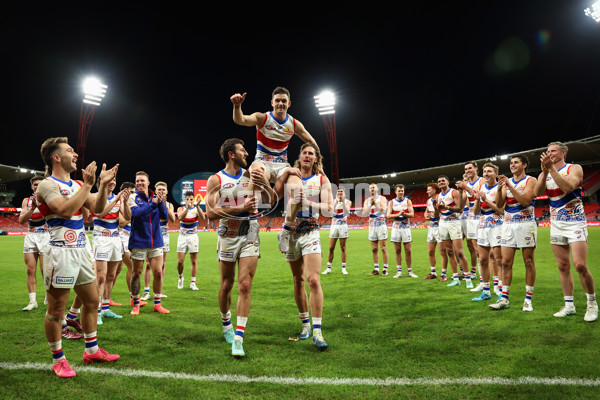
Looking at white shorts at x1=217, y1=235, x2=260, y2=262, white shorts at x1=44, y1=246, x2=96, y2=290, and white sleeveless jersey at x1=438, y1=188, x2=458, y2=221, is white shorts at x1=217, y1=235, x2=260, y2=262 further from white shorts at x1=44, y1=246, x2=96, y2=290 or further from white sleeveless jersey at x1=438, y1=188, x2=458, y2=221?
white sleeveless jersey at x1=438, y1=188, x2=458, y2=221

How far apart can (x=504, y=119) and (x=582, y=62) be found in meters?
13.7

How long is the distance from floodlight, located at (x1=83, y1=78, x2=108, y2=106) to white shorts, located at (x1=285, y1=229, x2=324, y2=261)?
42.7 metres

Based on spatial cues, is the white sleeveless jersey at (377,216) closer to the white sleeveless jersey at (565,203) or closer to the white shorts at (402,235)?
the white shorts at (402,235)

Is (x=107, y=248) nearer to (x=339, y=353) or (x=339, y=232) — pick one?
(x=339, y=353)

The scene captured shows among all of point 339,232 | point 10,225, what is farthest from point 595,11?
point 10,225

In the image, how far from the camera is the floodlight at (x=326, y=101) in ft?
134

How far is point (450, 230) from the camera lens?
9492mm

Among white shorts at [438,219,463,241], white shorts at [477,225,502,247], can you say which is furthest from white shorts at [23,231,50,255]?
white shorts at [438,219,463,241]

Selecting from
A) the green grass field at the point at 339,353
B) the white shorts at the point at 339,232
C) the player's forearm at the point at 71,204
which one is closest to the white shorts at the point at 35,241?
the green grass field at the point at 339,353

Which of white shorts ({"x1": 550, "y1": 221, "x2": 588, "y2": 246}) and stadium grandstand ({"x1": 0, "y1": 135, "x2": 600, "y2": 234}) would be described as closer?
white shorts ({"x1": 550, "y1": 221, "x2": 588, "y2": 246})

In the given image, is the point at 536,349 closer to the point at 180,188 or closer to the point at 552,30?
the point at 552,30

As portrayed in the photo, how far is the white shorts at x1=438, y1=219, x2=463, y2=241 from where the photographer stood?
30.6 feet

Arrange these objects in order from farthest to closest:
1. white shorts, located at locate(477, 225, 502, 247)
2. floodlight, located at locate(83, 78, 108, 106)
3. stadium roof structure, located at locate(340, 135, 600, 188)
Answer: stadium roof structure, located at locate(340, 135, 600, 188)
floodlight, located at locate(83, 78, 108, 106)
white shorts, located at locate(477, 225, 502, 247)

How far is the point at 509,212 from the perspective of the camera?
22.5 ft
